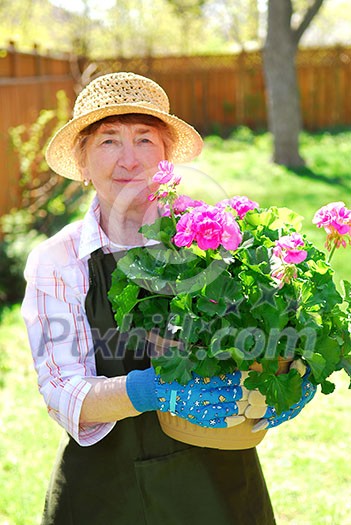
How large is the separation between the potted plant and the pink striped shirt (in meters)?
0.19

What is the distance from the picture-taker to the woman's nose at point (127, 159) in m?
1.98

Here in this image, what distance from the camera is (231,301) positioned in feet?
5.50

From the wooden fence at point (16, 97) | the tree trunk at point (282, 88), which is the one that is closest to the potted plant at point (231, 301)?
the wooden fence at point (16, 97)

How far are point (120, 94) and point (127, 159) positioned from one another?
18 centimetres

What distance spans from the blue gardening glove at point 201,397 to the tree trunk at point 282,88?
431 inches

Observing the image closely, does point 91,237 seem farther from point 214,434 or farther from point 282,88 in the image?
point 282,88

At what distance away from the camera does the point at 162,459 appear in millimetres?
1984

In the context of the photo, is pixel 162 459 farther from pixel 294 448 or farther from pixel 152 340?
pixel 294 448

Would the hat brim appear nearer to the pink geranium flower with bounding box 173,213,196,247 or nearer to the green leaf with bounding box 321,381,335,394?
the pink geranium flower with bounding box 173,213,196,247

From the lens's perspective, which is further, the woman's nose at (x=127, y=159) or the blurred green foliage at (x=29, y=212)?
the blurred green foliage at (x=29, y=212)

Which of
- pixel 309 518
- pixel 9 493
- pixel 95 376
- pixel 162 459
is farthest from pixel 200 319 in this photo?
pixel 9 493

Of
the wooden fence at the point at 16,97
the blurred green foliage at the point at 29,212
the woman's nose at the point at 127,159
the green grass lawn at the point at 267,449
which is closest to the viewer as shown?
the woman's nose at the point at 127,159

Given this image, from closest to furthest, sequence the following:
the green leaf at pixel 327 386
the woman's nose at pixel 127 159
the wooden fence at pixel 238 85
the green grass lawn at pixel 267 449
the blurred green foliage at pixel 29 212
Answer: the green leaf at pixel 327 386, the woman's nose at pixel 127 159, the green grass lawn at pixel 267 449, the blurred green foliage at pixel 29 212, the wooden fence at pixel 238 85

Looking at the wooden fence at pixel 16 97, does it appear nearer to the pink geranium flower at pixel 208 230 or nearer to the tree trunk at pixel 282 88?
the tree trunk at pixel 282 88
